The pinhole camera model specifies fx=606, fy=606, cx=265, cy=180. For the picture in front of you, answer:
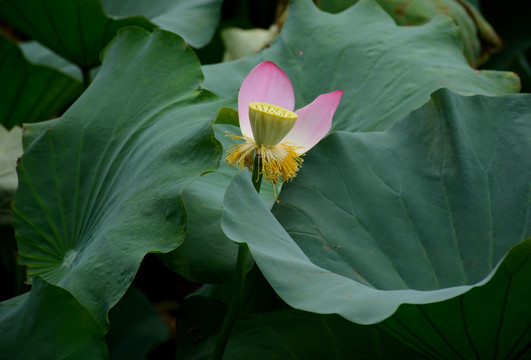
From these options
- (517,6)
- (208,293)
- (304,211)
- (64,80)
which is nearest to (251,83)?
(304,211)

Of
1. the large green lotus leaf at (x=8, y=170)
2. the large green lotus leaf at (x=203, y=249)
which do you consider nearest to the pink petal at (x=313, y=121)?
the large green lotus leaf at (x=203, y=249)

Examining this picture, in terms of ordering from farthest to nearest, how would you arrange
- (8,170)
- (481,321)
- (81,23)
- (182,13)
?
(182,13) < (81,23) < (8,170) < (481,321)

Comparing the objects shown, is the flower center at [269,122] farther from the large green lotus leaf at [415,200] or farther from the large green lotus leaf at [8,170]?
the large green lotus leaf at [8,170]

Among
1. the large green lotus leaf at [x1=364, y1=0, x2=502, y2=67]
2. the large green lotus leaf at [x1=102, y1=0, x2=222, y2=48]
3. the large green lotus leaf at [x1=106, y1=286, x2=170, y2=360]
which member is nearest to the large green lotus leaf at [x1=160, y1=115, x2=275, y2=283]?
the large green lotus leaf at [x1=102, y1=0, x2=222, y2=48]

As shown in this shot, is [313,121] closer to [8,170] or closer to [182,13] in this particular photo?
[8,170]

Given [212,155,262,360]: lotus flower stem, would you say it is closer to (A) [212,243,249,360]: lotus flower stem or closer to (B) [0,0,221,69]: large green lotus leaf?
(A) [212,243,249,360]: lotus flower stem

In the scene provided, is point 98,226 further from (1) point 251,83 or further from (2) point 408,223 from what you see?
(2) point 408,223

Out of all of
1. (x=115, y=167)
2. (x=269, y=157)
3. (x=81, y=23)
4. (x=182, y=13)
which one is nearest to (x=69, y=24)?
(x=81, y=23)
